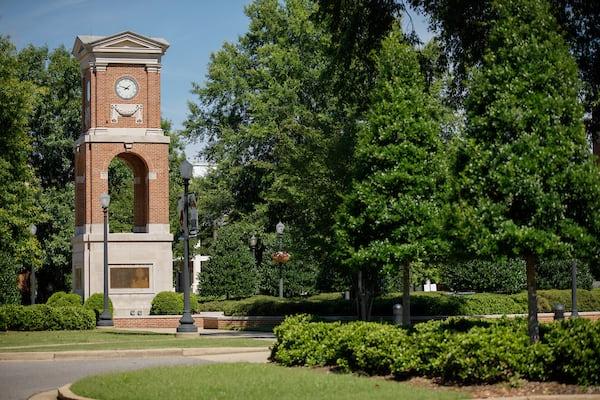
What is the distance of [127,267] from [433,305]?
45.4ft

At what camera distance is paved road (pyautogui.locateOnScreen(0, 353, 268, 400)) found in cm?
1670

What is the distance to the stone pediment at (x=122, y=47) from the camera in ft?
146

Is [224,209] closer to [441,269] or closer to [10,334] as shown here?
[441,269]

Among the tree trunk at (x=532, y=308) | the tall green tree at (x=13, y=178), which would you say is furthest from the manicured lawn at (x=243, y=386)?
the tall green tree at (x=13, y=178)

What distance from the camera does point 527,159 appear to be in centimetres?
1552

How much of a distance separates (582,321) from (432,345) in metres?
2.43

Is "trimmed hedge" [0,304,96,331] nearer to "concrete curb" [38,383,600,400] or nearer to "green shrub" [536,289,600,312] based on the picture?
"green shrub" [536,289,600,312]

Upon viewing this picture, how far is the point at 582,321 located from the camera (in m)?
15.9

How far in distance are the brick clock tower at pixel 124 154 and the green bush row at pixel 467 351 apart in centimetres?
2707

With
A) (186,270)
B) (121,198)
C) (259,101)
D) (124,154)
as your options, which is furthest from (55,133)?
(186,270)

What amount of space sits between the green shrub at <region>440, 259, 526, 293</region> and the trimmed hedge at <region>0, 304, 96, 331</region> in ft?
62.6

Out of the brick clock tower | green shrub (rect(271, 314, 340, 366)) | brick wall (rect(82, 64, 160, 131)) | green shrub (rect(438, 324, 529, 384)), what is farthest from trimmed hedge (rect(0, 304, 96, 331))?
green shrub (rect(438, 324, 529, 384))

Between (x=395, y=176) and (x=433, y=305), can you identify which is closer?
(x=395, y=176)

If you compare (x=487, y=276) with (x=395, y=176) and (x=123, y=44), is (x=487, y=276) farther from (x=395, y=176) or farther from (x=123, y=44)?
(x=395, y=176)
